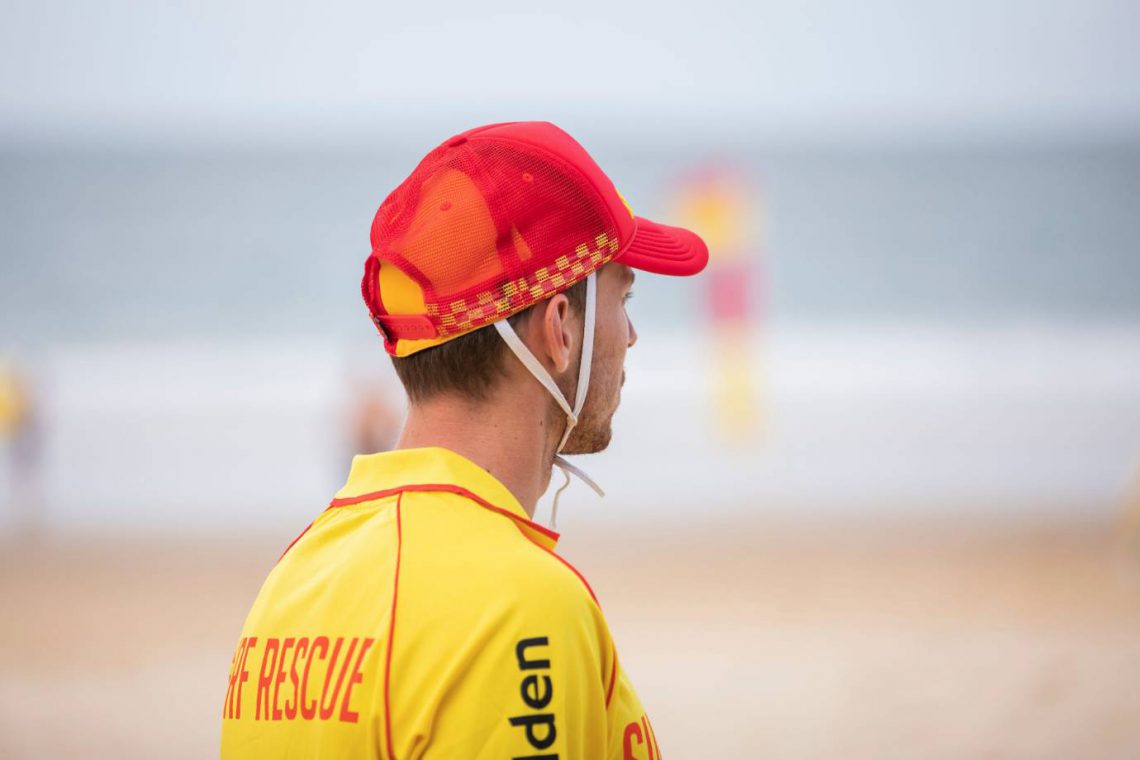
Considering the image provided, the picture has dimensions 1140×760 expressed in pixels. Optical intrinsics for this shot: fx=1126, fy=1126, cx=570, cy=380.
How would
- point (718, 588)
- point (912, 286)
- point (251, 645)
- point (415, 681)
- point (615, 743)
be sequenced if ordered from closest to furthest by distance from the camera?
point (415, 681), point (615, 743), point (251, 645), point (718, 588), point (912, 286)

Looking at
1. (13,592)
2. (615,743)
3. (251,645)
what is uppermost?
(251,645)

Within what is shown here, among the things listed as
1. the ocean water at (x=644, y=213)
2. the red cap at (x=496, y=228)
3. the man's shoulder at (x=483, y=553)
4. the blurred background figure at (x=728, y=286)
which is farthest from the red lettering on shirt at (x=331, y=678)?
the ocean water at (x=644, y=213)

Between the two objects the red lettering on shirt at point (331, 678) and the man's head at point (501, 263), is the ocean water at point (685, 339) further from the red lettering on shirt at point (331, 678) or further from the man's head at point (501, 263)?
the red lettering on shirt at point (331, 678)

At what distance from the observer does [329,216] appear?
4016 cm

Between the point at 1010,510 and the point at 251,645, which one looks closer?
the point at 251,645

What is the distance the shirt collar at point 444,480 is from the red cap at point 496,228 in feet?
0.48

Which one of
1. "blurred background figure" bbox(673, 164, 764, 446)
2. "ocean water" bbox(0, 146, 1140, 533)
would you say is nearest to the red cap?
"ocean water" bbox(0, 146, 1140, 533)

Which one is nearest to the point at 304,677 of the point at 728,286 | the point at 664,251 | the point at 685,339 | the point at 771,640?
the point at 664,251

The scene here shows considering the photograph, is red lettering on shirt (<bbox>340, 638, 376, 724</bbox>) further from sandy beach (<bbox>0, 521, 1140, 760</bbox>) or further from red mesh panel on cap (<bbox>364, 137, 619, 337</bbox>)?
sandy beach (<bbox>0, 521, 1140, 760</bbox>)

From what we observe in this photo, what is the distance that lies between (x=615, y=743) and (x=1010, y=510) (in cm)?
1231

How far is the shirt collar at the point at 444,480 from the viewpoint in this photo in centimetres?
137

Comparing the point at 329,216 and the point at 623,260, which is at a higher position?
the point at 329,216

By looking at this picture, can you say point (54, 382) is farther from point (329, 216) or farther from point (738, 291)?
point (329, 216)

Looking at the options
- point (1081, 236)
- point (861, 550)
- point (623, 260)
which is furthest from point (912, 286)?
point (623, 260)
